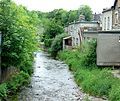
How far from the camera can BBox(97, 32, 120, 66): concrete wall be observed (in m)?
35.6

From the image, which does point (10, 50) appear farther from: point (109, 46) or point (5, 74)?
point (109, 46)

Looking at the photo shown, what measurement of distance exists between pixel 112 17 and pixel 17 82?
19.9m

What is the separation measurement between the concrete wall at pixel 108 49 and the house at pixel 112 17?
3232 millimetres

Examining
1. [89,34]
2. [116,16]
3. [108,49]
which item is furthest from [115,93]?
[89,34]

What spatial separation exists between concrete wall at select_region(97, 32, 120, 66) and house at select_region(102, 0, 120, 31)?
3232 millimetres

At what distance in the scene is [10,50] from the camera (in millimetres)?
24094

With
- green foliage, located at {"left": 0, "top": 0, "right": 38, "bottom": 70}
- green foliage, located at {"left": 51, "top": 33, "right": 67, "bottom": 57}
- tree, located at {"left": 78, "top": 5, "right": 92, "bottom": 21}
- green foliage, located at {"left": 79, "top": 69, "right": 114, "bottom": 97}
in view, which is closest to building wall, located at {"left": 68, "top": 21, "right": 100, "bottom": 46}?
green foliage, located at {"left": 51, "top": 33, "right": 67, "bottom": 57}

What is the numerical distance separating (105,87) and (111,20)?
66.1 feet

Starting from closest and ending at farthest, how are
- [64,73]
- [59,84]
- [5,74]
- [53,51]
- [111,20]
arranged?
[5,74] → [59,84] → [64,73] → [111,20] → [53,51]

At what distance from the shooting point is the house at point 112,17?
4078 cm

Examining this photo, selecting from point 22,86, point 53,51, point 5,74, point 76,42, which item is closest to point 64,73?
point 22,86

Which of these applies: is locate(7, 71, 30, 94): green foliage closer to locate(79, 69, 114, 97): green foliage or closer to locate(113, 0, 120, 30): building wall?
locate(79, 69, 114, 97): green foliage

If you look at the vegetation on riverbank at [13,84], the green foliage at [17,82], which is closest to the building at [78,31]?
the green foliage at [17,82]

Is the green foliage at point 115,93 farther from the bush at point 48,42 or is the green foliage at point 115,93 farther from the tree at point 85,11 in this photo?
the tree at point 85,11
